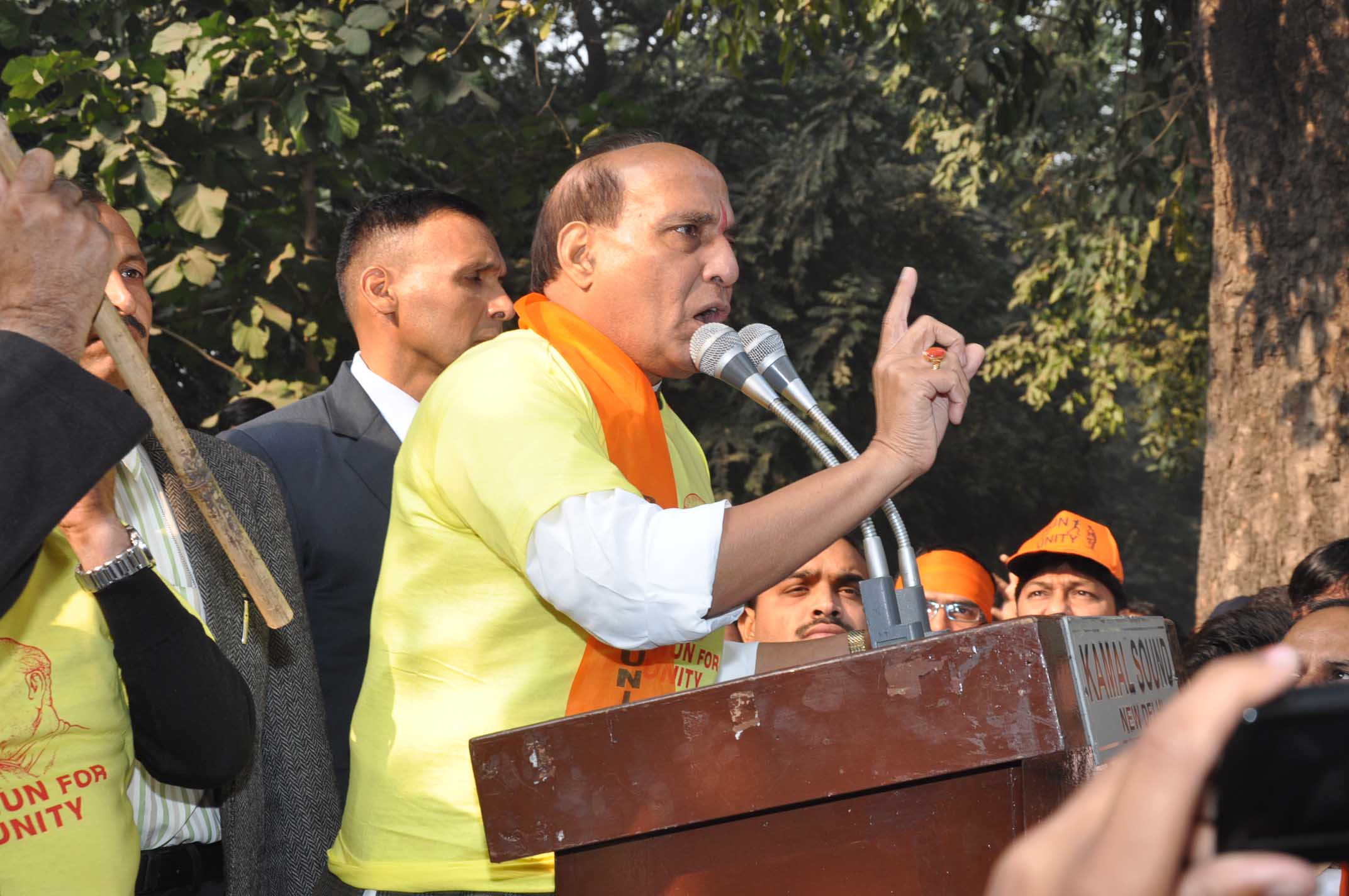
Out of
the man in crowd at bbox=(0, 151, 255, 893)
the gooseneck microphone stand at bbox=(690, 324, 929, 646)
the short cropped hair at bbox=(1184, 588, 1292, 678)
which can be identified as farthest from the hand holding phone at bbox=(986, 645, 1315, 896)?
the short cropped hair at bbox=(1184, 588, 1292, 678)

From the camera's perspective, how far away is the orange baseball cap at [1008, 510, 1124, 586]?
17.8 feet

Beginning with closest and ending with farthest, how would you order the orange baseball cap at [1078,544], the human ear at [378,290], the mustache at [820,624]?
the human ear at [378,290]
the mustache at [820,624]
the orange baseball cap at [1078,544]

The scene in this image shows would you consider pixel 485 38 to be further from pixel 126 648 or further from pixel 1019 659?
pixel 1019 659

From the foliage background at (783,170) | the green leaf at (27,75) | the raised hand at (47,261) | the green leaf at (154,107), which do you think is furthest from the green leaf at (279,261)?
the raised hand at (47,261)

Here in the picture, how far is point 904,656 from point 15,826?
1370 millimetres

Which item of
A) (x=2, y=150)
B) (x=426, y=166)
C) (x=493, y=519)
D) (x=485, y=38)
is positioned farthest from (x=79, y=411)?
(x=485, y=38)

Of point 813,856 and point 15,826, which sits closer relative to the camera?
point 813,856

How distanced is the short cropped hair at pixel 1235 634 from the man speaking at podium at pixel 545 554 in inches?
88.3

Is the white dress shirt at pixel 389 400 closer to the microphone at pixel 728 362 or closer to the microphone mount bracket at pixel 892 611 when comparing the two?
the microphone at pixel 728 362

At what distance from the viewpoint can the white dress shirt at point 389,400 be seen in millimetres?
4023

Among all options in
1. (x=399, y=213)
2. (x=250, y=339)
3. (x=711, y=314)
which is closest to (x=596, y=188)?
(x=711, y=314)

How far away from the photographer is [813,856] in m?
1.60

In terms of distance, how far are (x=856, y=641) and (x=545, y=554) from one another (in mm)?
817

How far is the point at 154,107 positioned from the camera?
20.3ft
